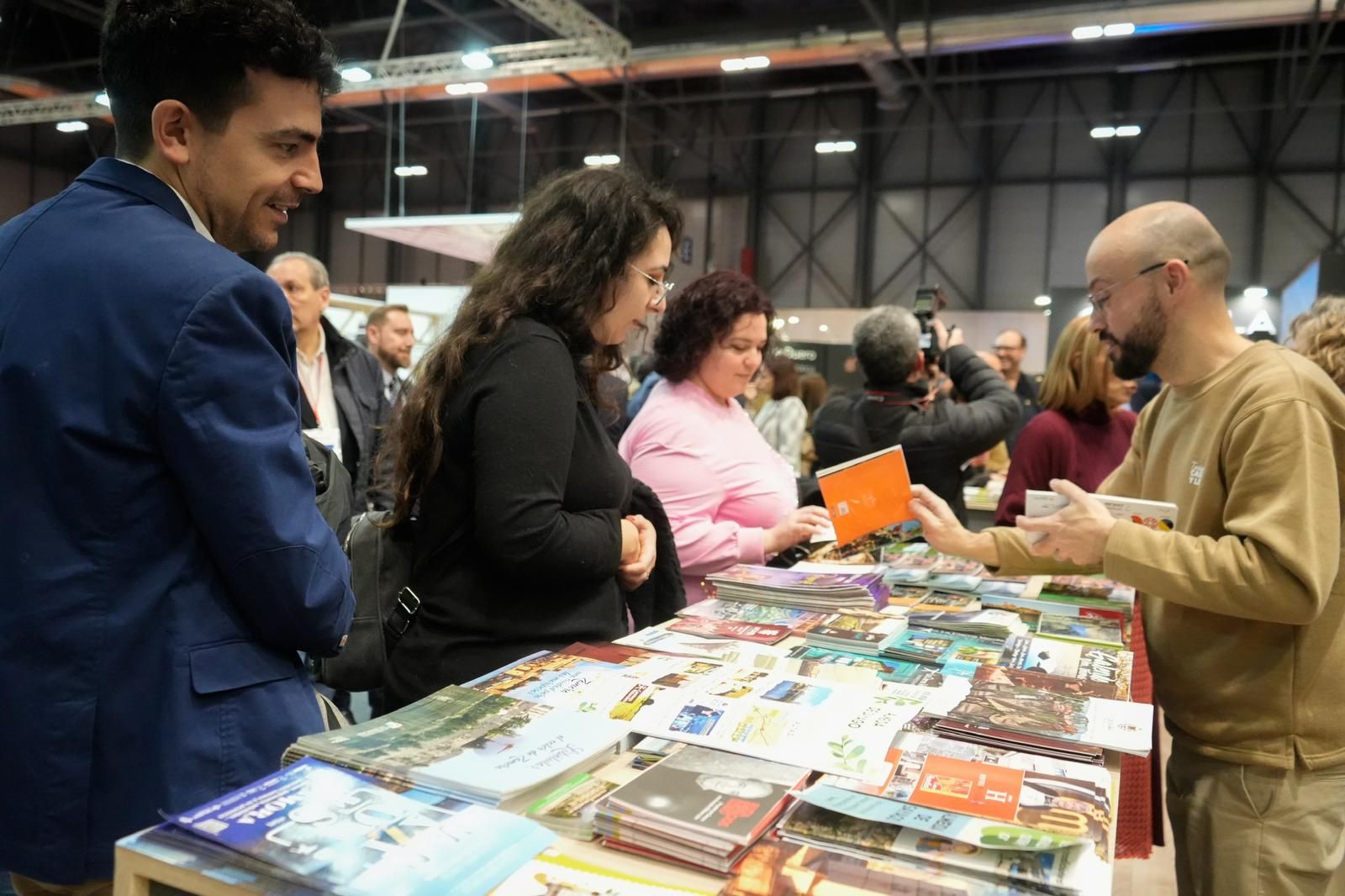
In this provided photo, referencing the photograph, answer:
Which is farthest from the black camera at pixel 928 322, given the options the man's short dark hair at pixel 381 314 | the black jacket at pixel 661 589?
the man's short dark hair at pixel 381 314

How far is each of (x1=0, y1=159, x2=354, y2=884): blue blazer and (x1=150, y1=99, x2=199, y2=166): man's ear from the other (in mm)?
89

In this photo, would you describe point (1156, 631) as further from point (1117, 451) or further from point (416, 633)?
point (416, 633)

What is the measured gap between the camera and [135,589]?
0.98 metres

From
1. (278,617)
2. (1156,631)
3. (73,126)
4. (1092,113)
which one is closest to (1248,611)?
(1156,631)

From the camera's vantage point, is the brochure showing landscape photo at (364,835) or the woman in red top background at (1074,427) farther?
the woman in red top background at (1074,427)

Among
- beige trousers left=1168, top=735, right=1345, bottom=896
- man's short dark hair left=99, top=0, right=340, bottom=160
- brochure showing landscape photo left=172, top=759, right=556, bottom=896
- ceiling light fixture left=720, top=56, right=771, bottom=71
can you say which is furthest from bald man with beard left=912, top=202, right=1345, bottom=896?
ceiling light fixture left=720, top=56, right=771, bottom=71

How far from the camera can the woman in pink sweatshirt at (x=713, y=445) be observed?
7.22ft

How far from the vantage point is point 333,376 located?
3.57 m

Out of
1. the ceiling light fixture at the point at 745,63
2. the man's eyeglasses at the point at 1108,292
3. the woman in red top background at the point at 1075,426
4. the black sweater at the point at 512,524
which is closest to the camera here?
the black sweater at the point at 512,524

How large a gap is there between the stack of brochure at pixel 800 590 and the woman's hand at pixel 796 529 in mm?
176

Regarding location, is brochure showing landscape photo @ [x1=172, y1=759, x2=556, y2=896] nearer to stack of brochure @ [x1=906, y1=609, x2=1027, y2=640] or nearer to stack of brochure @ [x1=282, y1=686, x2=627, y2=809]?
stack of brochure @ [x1=282, y1=686, x2=627, y2=809]

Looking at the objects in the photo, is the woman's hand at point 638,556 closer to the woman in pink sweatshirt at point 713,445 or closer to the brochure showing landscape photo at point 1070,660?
the woman in pink sweatshirt at point 713,445

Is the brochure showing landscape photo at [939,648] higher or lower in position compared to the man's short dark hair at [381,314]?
lower

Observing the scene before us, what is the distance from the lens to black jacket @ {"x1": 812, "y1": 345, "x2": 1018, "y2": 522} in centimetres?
293
